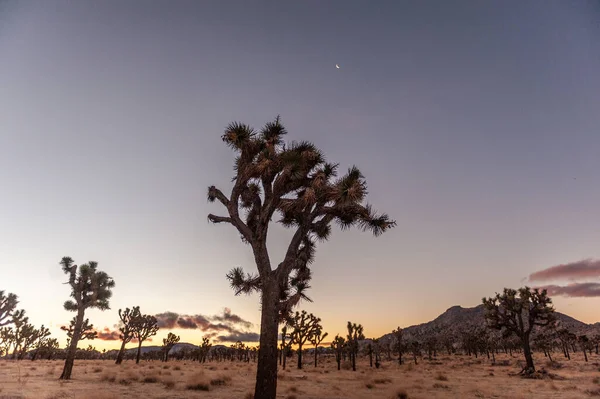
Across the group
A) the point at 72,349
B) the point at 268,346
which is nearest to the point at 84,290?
the point at 72,349

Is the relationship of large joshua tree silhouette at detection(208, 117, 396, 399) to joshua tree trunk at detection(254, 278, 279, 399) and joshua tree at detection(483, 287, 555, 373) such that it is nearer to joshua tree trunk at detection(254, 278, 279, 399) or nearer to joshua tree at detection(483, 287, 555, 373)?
joshua tree trunk at detection(254, 278, 279, 399)

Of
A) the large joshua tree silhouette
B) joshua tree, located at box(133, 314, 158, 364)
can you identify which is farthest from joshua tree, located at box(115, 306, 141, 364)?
the large joshua tree silhouette

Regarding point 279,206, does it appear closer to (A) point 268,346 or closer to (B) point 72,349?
(A) point 268,346

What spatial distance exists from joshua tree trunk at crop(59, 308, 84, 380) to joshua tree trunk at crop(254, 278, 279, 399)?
17137 millimetres

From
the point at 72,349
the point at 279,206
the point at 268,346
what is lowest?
the point at 72,349

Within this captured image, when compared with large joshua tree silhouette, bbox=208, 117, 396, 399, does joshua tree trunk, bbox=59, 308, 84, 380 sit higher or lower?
lower

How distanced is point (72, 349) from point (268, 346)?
706 inches

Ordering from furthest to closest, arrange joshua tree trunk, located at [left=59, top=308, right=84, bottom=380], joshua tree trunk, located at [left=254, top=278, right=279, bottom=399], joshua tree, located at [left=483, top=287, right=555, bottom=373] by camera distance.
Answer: joshua tree, located at [left=483, top=287, right=555, bottom=373] → joshua tree trunk, located at [left=59, top=308, right=84, bottom=380] → joshua tree trunk, located at [left=254, top=278, right=279, bottom=399]

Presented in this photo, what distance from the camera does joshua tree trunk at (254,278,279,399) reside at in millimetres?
9852

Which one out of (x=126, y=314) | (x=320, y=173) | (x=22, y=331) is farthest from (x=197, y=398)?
(x=22, y=331)

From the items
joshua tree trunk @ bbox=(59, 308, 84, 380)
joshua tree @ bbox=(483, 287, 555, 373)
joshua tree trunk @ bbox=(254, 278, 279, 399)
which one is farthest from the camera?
joshua tree @ bbox=(483, 287, 555, 373)

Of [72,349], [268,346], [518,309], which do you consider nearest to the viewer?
[268,346]

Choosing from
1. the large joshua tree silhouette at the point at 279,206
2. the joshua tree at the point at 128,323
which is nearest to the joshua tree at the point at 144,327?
the joshua tree at the point at 128,323

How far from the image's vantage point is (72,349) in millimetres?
20750
